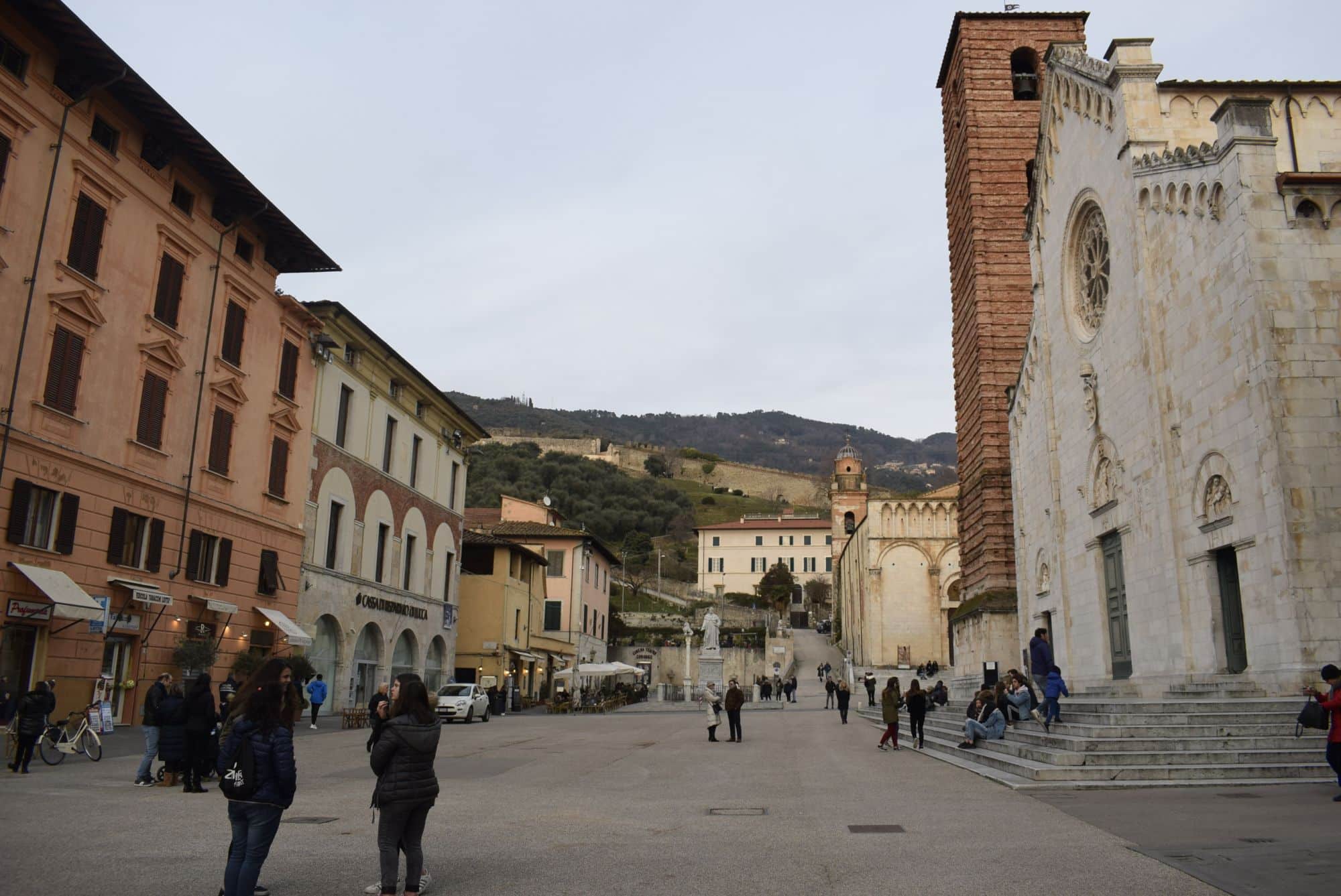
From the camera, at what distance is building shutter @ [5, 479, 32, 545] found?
18.8 m

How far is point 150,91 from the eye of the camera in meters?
22.0

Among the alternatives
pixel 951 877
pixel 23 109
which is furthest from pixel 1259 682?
pixel 23 109

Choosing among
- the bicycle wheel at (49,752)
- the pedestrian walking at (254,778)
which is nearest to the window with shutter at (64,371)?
the bicycle wheel at (49,752)

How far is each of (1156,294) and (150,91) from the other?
70.4 feet

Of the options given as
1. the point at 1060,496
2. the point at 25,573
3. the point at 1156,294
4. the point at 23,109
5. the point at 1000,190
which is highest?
the point at 1000,190

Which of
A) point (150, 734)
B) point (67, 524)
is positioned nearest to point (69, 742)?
point (150, 734)

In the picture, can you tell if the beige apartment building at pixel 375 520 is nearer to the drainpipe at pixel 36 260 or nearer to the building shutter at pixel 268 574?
the building shutter at pixel 268 574

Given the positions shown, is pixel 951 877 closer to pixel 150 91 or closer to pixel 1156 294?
pixel 1156 294

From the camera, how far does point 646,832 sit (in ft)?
31.8

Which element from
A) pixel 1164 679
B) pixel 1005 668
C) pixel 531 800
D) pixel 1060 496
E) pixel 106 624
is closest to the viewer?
pixel 531 800

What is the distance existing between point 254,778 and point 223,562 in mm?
22035

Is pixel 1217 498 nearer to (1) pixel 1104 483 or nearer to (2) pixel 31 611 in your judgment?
(1) pixel 1104 483

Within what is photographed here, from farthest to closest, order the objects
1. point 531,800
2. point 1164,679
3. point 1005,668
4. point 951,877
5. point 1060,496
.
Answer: point 1005,668, point 1060,496, point 1164,679, point 531,800, point 951,877

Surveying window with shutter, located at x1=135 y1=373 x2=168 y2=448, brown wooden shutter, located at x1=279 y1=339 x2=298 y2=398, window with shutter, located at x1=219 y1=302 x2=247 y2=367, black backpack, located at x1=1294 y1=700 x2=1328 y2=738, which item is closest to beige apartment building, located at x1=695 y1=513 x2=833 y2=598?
brown wooden shutter, located at x1=279 y1=339 x2=298 y2=398
